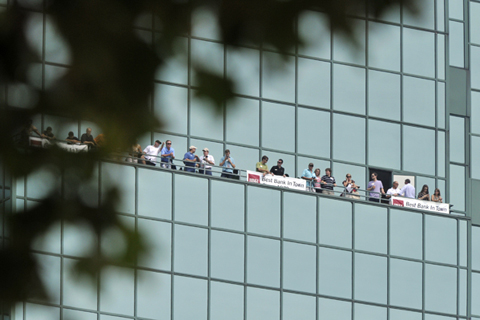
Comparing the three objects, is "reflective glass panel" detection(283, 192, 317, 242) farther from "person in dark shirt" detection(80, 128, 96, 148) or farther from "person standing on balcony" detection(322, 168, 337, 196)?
"person in dark shirt" detection(80, 128, 96, 148)

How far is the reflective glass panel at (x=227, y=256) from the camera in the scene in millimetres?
34375

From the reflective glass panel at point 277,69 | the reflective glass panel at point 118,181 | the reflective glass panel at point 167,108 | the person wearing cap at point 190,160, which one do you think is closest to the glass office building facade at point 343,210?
the person wearing cap at point 190,160

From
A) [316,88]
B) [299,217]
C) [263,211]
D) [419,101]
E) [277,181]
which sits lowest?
[299,217]

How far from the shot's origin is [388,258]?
37.5 meters

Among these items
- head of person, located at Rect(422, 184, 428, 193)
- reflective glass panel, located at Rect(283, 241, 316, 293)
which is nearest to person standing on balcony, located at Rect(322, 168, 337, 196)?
reflective glass panel, located at Rect(283, 241, 316, 293)

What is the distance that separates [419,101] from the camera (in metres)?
41.2

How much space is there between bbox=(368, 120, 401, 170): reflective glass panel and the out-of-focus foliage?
121 ft

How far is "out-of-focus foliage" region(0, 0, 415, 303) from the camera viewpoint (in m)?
3.41

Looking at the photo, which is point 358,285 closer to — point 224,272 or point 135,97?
point 224,272

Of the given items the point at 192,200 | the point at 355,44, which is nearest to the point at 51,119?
the point at 355,44

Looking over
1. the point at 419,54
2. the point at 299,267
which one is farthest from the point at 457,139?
the point at 299,267

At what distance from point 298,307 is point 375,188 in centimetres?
542

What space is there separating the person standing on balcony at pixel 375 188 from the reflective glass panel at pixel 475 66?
729 cm

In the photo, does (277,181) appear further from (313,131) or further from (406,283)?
(406,283)
